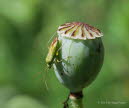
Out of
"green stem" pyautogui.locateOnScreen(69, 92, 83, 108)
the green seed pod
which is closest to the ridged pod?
the green seed pod

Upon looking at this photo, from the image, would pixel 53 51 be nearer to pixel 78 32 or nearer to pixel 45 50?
pixel 78 32

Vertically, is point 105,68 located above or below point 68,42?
below

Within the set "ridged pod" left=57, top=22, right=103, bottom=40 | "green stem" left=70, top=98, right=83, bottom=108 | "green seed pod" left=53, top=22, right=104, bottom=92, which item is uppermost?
"ridged pod" left=57, top=22, right=103, bottom=40

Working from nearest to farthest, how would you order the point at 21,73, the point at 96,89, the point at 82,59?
the point at 82,59, the point at 96,89, the point at 21,73

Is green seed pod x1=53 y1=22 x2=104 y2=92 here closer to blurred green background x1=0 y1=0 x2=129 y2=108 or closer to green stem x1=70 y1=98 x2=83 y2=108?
green stem x1=70 y1=98 x2=83 y2=108

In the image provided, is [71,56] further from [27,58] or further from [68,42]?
[27,58]

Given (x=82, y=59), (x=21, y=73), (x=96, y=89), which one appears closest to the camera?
(x=82, y=59)

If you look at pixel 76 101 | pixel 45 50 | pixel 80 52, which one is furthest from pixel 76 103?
pixel 45 50

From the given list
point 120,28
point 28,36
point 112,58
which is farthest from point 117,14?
point 28,36
